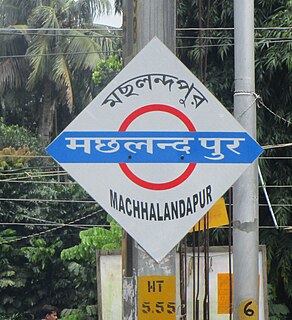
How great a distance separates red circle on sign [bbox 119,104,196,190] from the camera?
3355mm

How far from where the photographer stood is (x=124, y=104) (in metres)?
3.39

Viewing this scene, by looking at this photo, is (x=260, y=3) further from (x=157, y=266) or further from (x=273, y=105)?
(x=157, y=266)

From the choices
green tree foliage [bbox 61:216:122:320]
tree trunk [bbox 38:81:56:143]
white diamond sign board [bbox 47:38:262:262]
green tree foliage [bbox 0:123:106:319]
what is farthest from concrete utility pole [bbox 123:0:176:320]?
tree trunk [bbox 38:81:56:143]

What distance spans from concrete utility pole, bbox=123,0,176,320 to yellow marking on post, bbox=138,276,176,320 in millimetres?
25

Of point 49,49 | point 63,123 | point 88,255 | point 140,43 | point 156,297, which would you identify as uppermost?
point 49,49

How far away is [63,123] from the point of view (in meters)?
27.3

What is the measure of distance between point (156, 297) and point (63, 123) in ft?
78.7

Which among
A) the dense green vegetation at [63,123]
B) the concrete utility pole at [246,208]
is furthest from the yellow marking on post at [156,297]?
the dense green vegetation at [63,123]

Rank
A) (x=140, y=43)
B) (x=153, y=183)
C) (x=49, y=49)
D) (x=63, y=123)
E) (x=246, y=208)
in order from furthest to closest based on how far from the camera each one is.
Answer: (x=63, y=123), (x=49, y=49), (x=246, y=208), (x=140, y=43), (x=153, y=183)

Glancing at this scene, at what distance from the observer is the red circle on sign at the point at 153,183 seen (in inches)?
132

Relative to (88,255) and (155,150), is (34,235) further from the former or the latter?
(155,150)

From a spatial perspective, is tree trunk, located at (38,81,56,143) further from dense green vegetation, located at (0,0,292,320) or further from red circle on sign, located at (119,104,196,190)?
red circle on sign, located at (119,104,196,190)

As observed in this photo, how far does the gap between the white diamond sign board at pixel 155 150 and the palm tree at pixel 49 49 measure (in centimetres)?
2134

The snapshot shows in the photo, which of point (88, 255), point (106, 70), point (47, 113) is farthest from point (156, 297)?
point (47, 113)
